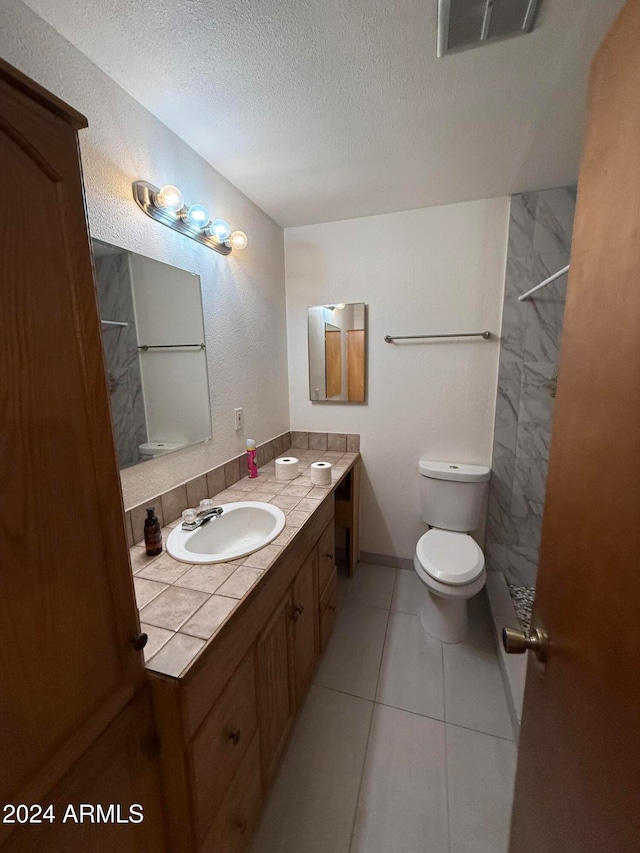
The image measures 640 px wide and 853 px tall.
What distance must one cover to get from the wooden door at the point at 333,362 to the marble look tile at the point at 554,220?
1.23m

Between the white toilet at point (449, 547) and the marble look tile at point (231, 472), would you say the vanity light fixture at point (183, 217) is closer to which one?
the marble look tile at point (231, 472)

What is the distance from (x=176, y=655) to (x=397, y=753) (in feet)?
3.74

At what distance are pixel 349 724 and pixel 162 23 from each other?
246 centimetres

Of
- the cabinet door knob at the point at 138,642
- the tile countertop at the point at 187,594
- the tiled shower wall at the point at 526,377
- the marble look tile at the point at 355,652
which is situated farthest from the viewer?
the tiled shower wall at the point at 526,377

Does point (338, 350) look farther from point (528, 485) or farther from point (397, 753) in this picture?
point (397, 753)

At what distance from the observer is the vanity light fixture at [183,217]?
1.20 m

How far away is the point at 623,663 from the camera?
0.42 metres

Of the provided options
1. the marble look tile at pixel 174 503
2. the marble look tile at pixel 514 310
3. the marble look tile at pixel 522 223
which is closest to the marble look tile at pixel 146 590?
the marble look tile at pixel 174 503

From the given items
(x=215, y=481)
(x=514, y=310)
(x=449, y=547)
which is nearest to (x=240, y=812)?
(x=215, y=481)

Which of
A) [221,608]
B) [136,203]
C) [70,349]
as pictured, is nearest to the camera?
[70,349]

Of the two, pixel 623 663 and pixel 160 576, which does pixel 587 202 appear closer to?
pixel 623 663

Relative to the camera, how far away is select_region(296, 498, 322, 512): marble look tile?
1451mm

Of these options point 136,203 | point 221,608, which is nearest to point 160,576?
point 221,608

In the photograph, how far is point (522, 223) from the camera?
1853 millimetres
